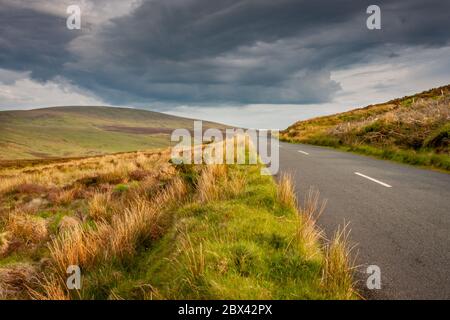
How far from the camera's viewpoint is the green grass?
351cm

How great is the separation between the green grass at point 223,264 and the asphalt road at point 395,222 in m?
0.77

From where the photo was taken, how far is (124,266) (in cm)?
551

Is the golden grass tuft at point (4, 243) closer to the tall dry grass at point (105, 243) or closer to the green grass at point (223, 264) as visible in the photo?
the tall dry grass at point (105, 243)

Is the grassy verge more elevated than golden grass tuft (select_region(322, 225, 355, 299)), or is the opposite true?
the grassy verge

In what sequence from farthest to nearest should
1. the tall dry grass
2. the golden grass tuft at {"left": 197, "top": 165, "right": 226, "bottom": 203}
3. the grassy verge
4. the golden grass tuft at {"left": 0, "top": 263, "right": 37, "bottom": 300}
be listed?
the grassy verge
the golden grass tuft at {"left": 197, "top": 165, "right": 226, "bottom": 203}
the tall dry grass
the golden grass tuft at {"left": 0, "top": 263, "right": 37, "bottom": 300}

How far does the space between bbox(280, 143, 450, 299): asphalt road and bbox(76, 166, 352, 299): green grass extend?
2.54ft

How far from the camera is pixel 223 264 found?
386cm

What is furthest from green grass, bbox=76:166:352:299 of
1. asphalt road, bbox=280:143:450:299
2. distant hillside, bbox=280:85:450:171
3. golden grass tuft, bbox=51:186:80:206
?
distant hillside, bbox=280:85:450:171

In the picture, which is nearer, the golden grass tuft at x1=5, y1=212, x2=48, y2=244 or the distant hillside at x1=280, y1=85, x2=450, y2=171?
the golden grass tuft at x1=5, y1=212, x2=48, y2=244

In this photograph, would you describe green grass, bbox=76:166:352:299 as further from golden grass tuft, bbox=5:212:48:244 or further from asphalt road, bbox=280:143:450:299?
golden grass tuft, bbox=5:212:48:244

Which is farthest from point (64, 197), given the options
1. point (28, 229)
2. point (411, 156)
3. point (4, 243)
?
point (411, 156)

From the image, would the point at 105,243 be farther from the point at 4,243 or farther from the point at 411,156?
the point at 411,156
